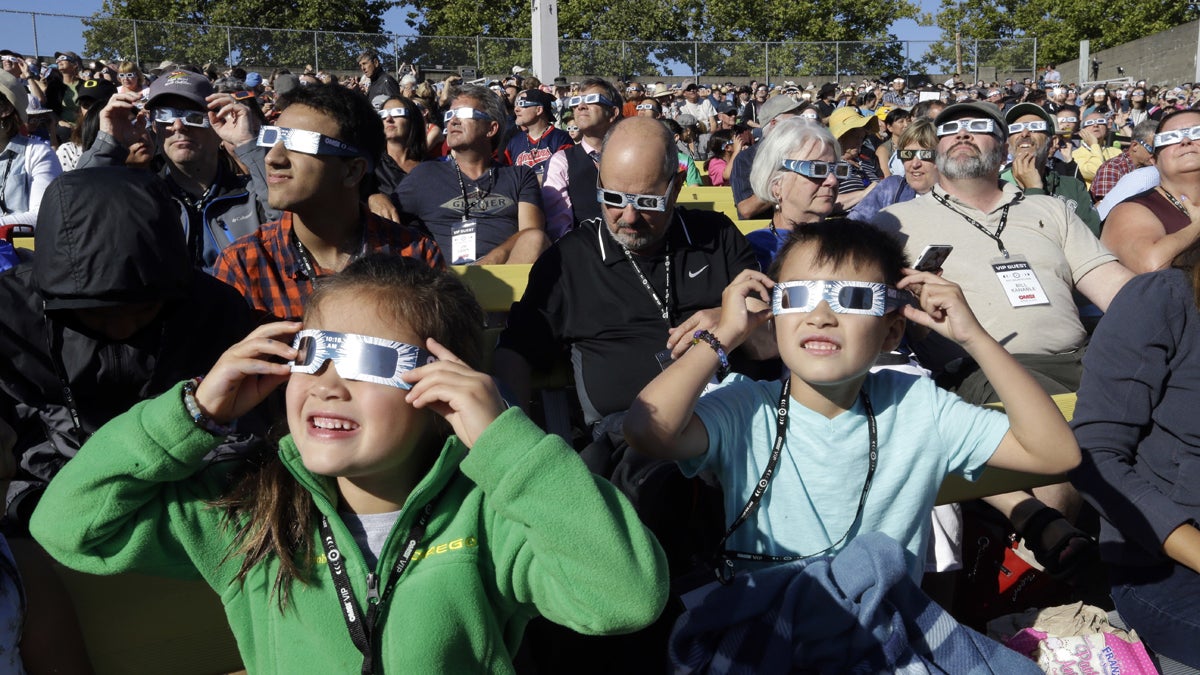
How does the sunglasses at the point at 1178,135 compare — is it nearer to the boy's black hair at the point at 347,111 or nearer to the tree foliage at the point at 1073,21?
the boy's black hair at the point at 347,111

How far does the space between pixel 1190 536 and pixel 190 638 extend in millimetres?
2508

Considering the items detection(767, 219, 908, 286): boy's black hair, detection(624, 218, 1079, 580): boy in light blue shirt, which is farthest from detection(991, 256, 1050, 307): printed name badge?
detection(624, 218, 1079, 580): boy in light blue shirt

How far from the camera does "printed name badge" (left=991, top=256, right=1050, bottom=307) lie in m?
4.27

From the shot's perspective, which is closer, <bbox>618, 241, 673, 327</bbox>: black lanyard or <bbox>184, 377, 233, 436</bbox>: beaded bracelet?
<bbox>184, 377, 233, 436</bbox>: beaded bracelet

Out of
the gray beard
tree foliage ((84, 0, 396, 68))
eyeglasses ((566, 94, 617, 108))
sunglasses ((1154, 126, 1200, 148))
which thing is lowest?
the gray beard

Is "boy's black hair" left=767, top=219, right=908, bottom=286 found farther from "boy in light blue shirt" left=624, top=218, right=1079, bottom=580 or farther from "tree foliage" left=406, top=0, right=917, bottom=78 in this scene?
"tree foliage" left=406, top=0, right=917, bottom=78

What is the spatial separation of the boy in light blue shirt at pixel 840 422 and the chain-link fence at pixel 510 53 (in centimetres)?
2951

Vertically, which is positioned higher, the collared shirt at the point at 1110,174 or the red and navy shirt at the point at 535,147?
the red and navy shirt at the point at 535,147

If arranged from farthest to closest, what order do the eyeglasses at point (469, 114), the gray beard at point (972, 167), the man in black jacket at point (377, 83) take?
the man in black jacket at point (377, 83) < the eyeglasses at point (469, 114) < the gray beard at point (972, 167)

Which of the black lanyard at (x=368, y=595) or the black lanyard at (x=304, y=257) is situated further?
the black lanyard at (x=304, y=257)

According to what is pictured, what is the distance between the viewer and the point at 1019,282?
4.31m

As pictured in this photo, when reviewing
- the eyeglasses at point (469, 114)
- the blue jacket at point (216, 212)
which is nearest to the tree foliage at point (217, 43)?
the eyeglasses at point (469, 114)

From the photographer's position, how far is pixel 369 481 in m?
2.02

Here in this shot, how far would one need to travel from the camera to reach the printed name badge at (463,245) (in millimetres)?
5609
